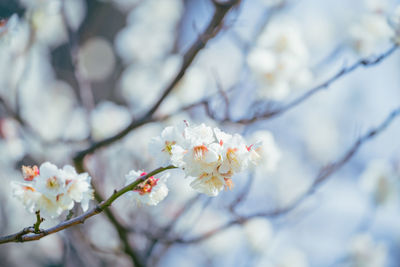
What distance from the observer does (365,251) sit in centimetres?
357

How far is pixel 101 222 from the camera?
3.13m

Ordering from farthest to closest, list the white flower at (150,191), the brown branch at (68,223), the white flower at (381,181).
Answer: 1. the white flower at (381,181)
2. the white flower at (150,191)
3. the brown branch at (68,223)

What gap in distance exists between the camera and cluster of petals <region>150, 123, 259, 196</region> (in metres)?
0.87

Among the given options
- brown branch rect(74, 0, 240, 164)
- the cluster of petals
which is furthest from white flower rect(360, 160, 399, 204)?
the cluster of petals

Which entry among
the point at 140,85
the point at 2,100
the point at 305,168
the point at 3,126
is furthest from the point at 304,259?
the point at 2,100

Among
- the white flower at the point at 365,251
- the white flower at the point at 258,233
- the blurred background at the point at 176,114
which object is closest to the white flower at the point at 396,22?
the blurred background at the point at 176,114

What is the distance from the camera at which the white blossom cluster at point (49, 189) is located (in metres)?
0.91

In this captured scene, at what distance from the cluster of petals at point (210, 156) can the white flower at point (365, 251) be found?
298 cm

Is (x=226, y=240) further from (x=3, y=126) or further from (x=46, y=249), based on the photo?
(x=3, y=126)

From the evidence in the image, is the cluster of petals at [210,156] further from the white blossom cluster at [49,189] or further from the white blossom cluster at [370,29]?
the white blossom cluster at [370,29]

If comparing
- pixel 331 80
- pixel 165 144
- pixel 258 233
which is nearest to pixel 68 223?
pixel 165 144

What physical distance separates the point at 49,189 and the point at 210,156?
14.1 inches

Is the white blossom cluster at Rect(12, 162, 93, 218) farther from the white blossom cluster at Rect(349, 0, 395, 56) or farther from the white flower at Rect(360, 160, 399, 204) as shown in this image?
the white flower at Rect(360, 160, 399, 204)

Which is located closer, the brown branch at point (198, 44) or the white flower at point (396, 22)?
the brown branch at point (198, 44)
